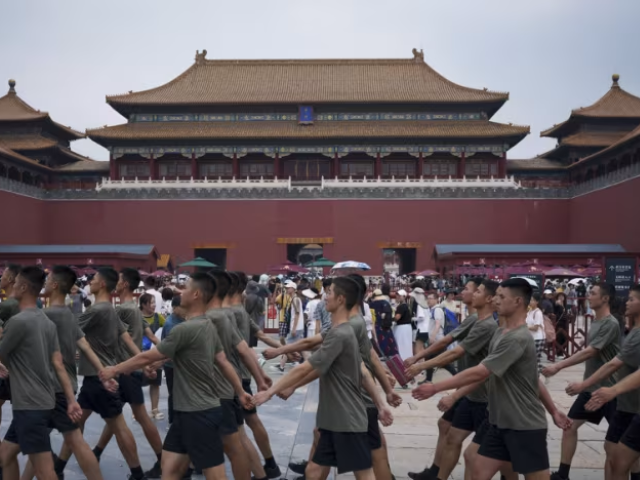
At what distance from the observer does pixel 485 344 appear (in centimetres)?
460

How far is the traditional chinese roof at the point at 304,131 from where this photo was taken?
99.0 feet

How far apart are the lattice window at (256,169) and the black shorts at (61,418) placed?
2801 centimetres

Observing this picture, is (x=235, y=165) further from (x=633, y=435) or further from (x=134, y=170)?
(x=633, y=435)

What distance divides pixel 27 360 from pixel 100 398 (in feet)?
2.72

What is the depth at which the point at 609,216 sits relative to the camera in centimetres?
2675

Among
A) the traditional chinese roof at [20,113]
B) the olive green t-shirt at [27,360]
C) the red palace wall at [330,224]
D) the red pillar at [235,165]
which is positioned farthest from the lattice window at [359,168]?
the olive green t-shirt at [27,360]

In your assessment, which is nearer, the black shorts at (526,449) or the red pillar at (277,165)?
the black shorts at (526,449)

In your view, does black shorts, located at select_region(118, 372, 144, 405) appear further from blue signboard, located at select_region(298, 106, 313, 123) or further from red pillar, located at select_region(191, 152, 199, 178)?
blue signboard, located at select_region(298, 106, 313, 123)

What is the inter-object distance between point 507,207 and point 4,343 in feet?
91.7

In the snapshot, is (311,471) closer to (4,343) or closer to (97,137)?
(4,343)

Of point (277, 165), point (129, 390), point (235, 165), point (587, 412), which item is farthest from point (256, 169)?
point (587, 412)

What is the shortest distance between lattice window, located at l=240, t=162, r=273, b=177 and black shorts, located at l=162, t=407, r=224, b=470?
28442mm

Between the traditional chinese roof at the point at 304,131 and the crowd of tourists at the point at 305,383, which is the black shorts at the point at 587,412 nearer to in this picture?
Result: the crowd of tourists at the point at 305,383

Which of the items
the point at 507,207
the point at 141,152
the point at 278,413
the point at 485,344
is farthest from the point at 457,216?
the point at 485,344
